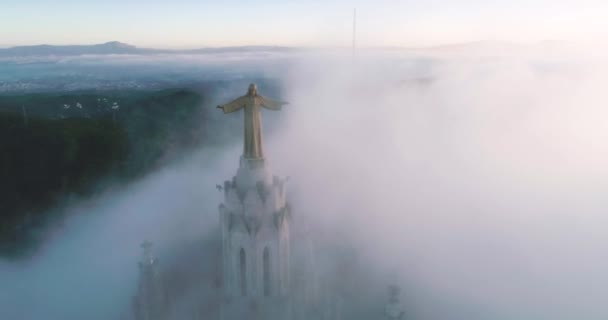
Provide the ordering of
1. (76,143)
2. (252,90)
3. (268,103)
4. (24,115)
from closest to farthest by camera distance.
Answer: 1. (252,90)
2. (268,103)
3. (76,143)
4. (24,115)

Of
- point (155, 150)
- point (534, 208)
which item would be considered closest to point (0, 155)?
point (155, 150)

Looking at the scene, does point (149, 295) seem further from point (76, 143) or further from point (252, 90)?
point (76, 143)

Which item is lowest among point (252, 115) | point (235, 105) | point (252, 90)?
point (252, 115)

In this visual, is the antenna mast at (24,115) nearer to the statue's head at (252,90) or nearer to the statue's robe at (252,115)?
the statue's robe at (252,115)

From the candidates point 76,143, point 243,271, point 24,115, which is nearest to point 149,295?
point 243,271

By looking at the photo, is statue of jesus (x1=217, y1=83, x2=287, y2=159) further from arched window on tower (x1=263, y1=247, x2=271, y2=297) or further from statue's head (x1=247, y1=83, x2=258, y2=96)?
arched window on tower (x1=263, y1=247, x2=271, y2=297)

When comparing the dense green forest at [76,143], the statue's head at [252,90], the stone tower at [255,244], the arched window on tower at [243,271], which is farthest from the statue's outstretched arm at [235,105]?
the dense green forest at [76,143]
